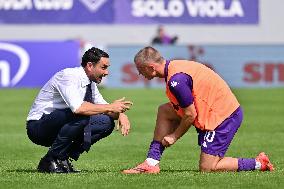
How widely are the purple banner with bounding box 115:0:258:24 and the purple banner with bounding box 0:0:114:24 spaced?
2.64 feet

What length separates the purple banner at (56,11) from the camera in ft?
126

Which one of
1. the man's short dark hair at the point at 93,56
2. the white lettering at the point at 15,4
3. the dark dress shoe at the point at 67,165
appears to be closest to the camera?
the man's short dark hair at the point at 93,56

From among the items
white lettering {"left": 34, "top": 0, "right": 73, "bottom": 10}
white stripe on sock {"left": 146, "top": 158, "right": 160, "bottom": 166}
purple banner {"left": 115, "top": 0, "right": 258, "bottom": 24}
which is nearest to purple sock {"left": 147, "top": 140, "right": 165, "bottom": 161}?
white stripe on sock {"left": 146, "top": 158, "right": 160, "bottom": 166}

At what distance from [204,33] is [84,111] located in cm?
2976

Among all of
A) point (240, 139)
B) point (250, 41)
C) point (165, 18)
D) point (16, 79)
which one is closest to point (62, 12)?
point (165, 18)

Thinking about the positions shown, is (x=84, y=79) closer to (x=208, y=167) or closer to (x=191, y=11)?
(x=208, y=167)

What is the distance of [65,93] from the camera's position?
10617 mm

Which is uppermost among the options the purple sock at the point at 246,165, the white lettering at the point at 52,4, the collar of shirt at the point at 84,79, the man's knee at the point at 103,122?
the collar of shirt at the point at 84,79

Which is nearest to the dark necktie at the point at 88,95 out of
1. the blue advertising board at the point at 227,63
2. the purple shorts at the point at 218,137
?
the purple shorts at the point at 218,137

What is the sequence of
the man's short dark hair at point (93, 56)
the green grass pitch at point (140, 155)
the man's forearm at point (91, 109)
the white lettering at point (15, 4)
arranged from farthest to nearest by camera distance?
1. the white lettering at point (15, 4)
2. the man's short dark hair at point (93, 56)
3. the man's forearm at point (91, 109)
4. the green grass pitch at point (140, 155)

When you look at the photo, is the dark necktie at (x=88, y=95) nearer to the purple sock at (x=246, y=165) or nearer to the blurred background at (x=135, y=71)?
the blurred background at (x=135, y=71)

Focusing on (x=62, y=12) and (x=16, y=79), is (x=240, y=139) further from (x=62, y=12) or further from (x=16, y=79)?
(x=62, y=12)

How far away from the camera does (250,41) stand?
40.0m

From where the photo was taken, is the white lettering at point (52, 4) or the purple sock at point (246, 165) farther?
the white lettering at point (52, 4)
